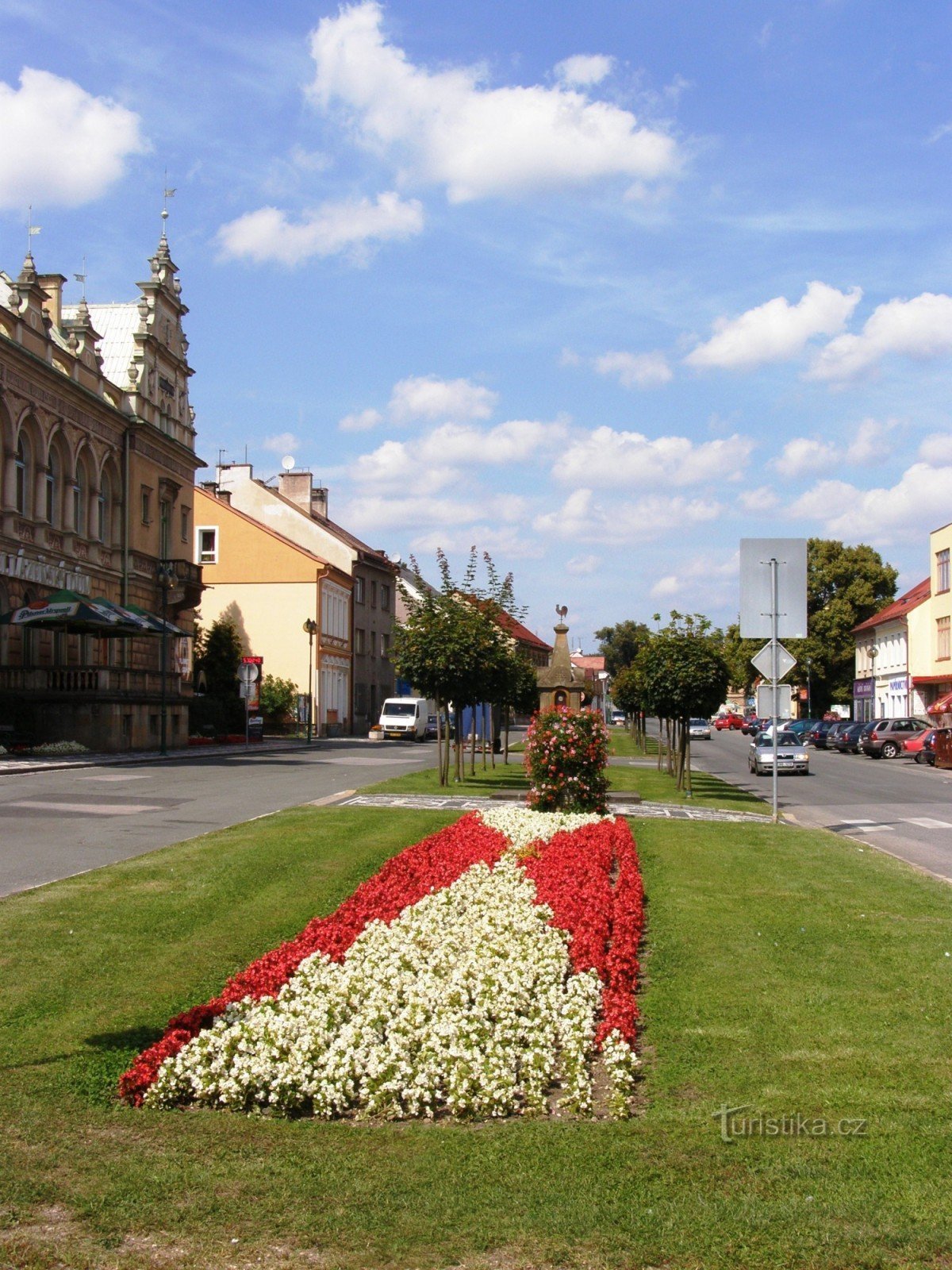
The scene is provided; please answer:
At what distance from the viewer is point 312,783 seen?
88.4 ft

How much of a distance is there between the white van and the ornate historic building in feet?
41.9

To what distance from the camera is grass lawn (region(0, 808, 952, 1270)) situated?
4.15m


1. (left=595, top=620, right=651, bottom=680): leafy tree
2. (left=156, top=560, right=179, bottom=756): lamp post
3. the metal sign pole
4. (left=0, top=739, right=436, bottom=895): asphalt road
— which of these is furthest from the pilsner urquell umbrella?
(left=595, top=620, right=651, bottom=680): leafy tree

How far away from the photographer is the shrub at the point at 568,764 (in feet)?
59.0

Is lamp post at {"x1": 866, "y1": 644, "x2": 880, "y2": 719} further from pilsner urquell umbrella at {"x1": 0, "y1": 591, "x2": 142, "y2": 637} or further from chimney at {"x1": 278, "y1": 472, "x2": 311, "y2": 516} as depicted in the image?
pilsner urquell umbrella at {"x1": 0, "y1": 591, "x2": 142, "y2": 637}

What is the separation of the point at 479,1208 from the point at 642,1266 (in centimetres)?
68

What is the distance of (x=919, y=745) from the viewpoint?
1987 inches

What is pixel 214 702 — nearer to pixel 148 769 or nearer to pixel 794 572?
pixel 148 769

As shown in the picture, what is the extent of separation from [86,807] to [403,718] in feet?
144

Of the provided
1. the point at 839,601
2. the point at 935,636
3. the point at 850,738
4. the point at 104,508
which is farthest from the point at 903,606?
the point at 104,508

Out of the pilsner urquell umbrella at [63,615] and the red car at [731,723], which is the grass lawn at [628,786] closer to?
the pilsner urquell umbrella at [63,615]

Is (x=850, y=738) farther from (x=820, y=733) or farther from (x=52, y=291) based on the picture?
(x=52, y=291)

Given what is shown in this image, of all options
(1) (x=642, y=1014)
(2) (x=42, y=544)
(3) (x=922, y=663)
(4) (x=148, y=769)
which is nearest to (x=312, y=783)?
(4) (x=148, y=769)

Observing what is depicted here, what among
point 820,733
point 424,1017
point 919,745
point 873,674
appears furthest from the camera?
point 873,674
